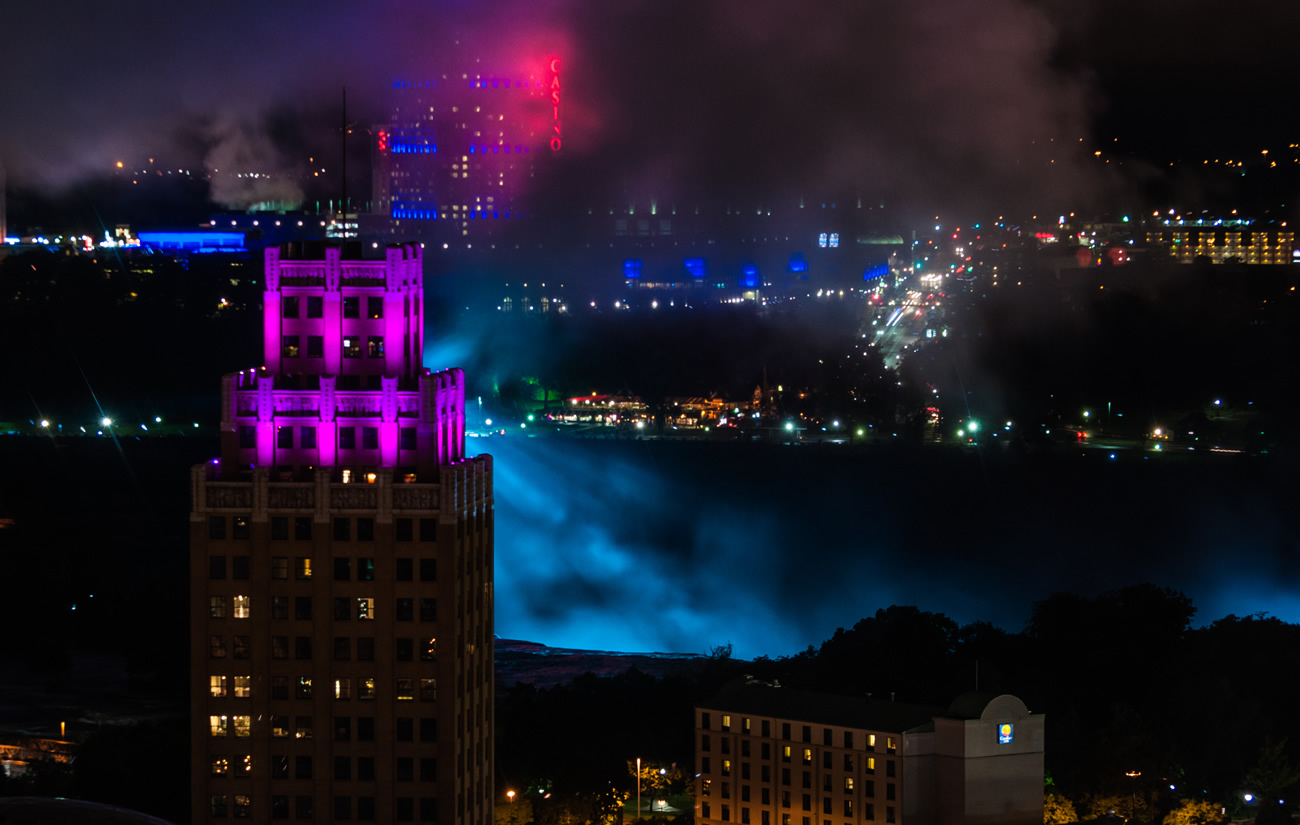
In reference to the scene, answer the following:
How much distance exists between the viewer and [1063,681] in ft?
75.9

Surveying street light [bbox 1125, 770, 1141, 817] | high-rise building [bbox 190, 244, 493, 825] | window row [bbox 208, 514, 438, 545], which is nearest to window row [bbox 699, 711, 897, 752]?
street light [bbox 1125, 770, 1141, 817]

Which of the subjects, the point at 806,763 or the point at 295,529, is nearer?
the point at 295,529

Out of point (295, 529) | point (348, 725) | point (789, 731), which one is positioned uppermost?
point (295, 529)

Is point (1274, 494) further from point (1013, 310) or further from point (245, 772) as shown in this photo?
point (245, 772)

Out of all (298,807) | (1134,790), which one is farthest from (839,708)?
(298,807)

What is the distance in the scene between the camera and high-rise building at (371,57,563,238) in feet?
179

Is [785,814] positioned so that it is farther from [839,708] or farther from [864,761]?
[839,708]

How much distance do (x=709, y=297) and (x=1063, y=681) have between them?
128 ft

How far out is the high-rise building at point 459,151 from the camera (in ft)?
179

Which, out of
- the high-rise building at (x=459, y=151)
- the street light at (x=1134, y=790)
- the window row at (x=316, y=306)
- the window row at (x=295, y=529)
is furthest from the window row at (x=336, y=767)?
the high-rise building at (x=459, y=151)

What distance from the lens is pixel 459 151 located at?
56.7 m

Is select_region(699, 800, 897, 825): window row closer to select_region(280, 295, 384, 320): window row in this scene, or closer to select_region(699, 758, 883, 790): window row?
select_region(699, 758, 883, 790): window row

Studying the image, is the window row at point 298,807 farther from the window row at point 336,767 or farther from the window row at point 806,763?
the window row at point 806,763

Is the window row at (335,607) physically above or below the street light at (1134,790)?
above
